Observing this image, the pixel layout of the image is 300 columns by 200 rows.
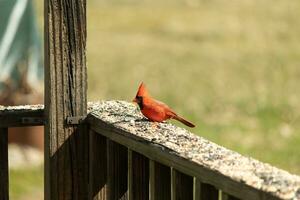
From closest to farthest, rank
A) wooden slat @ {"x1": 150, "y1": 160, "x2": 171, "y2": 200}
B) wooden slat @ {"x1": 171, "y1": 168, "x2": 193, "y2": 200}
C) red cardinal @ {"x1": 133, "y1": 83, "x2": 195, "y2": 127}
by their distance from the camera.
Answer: wooden slat @ {"x1": 171, "y1": 168, "x2": 193, "y2": 200}, wooden slat @ {"x1": 150, "y1": 160, "x2": 171, "y2": 200}, red cardinal @ {"x1": 133, "y1": 83, "x2": 195, "y2": 127}

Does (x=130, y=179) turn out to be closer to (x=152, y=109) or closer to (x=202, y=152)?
(x=152, y=109)

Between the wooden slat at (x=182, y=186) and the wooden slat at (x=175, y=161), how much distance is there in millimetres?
40

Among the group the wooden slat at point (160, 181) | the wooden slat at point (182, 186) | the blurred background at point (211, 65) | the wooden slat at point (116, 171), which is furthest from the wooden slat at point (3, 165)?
the blurred background at point (211, 65)

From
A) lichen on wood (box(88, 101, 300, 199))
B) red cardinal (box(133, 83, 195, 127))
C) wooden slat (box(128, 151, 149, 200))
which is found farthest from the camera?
red cardinal (box(133, 83, 195, 127))

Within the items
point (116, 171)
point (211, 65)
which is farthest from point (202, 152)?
point (211, 65)

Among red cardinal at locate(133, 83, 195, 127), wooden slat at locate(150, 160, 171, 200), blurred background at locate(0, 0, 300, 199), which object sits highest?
red cardinal at locate(133, 83, 195, 127)

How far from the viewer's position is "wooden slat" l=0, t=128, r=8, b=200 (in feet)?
10.1

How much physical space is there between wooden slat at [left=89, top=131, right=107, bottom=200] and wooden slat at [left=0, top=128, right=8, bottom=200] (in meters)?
0.30

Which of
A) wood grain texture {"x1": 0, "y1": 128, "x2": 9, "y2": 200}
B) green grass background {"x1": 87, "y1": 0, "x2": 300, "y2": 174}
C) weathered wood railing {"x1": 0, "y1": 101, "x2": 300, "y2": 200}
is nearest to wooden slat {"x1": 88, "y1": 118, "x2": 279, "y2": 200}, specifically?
weathered wood railing {"x1": 0, "y1": 101, "x2": 300, "y2": 200}

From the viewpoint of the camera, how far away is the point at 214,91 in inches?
462

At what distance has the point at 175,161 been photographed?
2.38 m

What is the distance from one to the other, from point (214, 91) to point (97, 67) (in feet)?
7.80

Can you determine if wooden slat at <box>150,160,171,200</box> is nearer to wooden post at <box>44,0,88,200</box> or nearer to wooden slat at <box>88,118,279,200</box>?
wooden slat at <box>88,118,279,200</box>

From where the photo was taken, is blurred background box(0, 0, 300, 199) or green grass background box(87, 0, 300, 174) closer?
blurred background box(0, 0, 300, 199)
